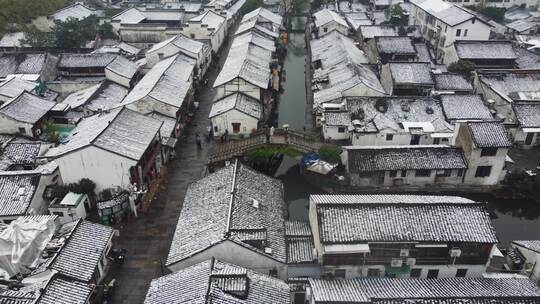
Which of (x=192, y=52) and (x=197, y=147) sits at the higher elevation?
(x=192, y=52)

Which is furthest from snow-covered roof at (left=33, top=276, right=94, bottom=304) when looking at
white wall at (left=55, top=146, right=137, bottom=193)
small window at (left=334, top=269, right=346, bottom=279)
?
small window at (left=334, top=269, right=346, bottom=279)

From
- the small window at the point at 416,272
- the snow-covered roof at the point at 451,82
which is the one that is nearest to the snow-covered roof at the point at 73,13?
the snow-covered roof at the point at 451,82

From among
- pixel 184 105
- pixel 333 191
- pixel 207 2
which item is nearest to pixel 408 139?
pixel 333 191

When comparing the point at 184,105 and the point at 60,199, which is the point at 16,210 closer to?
the point at 60,199

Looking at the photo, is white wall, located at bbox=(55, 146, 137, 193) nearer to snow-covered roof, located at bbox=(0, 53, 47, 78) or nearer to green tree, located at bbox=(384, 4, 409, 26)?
snow-covered roof, located at bbox=(0, 53, 47, 78)

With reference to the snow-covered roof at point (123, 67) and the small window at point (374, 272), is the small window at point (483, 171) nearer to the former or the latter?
the small window at point (374, 272)
